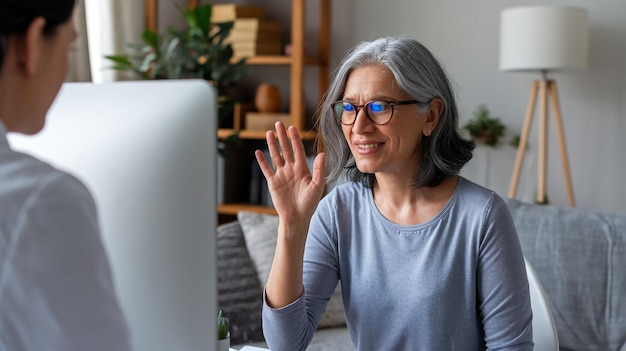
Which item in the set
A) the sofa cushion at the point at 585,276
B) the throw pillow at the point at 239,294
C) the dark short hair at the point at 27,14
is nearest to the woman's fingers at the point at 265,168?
the dark short hair at the point at 27,14

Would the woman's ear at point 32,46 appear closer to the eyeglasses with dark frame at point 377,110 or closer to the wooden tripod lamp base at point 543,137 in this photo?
the eyeglasses with dark frame at point 377,110

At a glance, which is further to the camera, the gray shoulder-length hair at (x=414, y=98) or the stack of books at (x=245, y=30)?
the stack of books at (x=245, y=30)

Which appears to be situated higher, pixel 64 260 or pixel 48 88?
pixel 48 88

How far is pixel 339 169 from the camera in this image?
170cm

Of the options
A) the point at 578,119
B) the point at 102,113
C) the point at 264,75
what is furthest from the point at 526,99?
the point at 102,113

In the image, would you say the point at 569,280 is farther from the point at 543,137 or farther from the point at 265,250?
the point at 543,137

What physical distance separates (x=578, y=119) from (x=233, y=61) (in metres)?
1.76

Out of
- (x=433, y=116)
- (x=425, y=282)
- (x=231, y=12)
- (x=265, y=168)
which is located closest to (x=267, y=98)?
(x=231, y=12)

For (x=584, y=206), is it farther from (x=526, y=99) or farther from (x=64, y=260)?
(x=64, y=260)

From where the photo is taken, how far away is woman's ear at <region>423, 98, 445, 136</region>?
1.58m

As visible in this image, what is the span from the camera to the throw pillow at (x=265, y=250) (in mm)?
2846

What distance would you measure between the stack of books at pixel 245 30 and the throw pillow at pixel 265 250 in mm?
1393

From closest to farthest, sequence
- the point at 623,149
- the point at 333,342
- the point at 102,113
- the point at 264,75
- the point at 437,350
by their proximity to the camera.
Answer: the point at 102,113 < the point at 437,350 < the point at 333,342 < the point at 623,149 < the point at 264,75

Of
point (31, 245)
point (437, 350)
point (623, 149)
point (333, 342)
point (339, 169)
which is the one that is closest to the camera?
point (31, 245)
